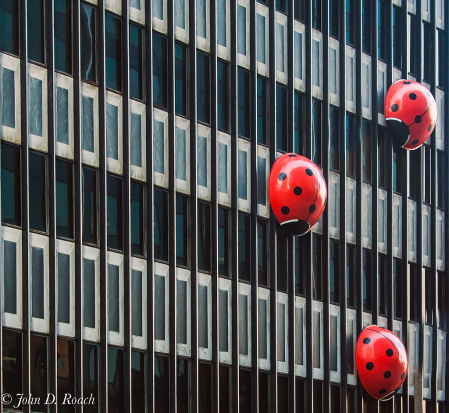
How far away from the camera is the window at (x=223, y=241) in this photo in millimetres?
22964

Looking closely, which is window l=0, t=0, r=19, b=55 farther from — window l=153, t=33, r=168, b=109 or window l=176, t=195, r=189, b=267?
window l=176, t=195, r=189, b=267

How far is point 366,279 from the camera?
27.5 metres

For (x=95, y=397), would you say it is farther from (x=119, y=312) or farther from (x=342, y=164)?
(x=342, y=164)

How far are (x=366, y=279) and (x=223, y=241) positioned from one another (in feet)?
21.7

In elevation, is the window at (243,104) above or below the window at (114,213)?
above

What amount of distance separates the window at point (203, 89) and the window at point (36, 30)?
504 cm

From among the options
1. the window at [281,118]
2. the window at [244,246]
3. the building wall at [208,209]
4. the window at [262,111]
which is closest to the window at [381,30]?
the building wall at [208,209]

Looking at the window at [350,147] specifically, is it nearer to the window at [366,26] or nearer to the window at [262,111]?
the window at [366,26]

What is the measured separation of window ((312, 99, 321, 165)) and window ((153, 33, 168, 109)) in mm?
6042

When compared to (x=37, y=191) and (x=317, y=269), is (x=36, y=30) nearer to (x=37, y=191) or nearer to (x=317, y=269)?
(x=37, y=191)

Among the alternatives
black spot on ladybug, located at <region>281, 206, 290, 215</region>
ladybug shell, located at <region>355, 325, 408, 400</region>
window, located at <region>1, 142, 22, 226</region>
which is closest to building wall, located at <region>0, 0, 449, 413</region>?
Answer: window, located at <region>1, 142, 22, 226</region>

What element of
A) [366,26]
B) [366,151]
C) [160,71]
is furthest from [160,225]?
[366,26]

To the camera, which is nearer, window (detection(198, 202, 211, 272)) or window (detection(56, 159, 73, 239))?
window (detection(56, 159, 73, 239))

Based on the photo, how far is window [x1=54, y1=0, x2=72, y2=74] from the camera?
65.2ft
